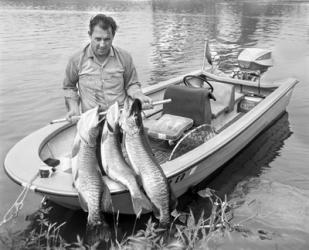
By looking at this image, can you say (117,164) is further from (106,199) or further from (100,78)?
(100,78)

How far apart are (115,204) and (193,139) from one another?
1.79 metres

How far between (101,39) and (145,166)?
1.46 m

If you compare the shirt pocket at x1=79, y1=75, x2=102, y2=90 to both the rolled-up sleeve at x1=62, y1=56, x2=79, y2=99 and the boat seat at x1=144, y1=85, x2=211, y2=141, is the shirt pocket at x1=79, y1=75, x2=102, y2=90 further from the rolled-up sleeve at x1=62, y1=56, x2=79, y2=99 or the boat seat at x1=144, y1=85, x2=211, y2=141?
the boat seat at x1=144, y1=85, x2=211, y2=141

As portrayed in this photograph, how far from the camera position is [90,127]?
3672 mm

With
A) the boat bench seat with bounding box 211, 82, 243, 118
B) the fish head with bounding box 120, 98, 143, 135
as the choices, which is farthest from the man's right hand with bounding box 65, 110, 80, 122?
the boat bench seat with bounding box 211, 82, 243, 118

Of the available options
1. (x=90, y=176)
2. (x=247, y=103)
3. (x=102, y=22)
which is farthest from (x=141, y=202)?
(x=247, y=103)

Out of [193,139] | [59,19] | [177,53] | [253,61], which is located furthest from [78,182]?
[59,19]

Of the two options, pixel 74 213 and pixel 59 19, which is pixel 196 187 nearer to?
pixel 74 213

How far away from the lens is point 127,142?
3840 mm

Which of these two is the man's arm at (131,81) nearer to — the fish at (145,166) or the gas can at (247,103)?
the fish at (145,166)

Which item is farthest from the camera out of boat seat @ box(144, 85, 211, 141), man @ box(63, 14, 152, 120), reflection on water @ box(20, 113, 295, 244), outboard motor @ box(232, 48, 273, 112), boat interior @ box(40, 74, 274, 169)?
outboard motor @ box(232, 48, 273, 112)

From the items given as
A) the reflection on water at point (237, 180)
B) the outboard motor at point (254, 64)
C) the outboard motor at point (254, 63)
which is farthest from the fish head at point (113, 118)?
the outboard motor at point (254, 63)

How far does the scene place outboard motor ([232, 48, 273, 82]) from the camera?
8750mm

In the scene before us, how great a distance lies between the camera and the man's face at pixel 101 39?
13.3ft
